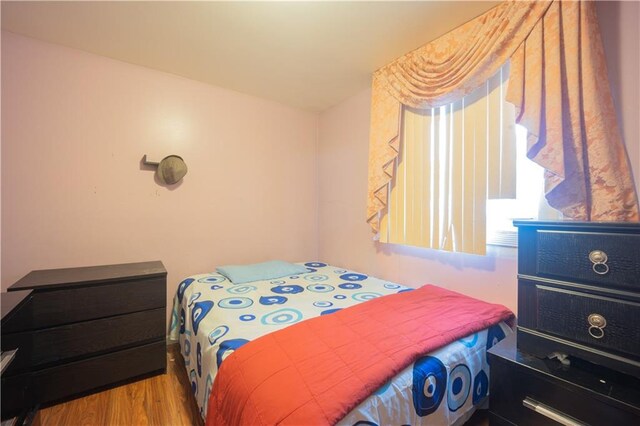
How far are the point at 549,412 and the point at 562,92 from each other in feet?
4.42

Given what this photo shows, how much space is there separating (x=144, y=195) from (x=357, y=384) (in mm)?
2167

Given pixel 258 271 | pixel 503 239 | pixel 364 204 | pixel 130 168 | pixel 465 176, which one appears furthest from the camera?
pixel 364 204

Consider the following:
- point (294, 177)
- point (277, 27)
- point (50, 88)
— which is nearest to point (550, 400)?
point (277, 27)

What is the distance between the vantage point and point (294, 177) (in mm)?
3008

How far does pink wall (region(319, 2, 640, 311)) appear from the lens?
120 cm

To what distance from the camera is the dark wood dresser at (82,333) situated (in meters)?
1.46

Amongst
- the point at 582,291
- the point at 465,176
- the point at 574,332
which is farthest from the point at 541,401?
the point at 465,176

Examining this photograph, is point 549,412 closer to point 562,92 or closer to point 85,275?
point 562,92

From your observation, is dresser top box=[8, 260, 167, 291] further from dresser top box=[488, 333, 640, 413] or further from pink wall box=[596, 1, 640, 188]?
pink wall box=[596, 1, 640, 188]

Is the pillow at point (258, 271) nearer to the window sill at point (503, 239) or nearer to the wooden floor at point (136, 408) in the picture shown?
the wooden floor at point (136, 408)

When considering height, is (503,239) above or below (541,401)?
above

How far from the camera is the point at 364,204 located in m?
2.58

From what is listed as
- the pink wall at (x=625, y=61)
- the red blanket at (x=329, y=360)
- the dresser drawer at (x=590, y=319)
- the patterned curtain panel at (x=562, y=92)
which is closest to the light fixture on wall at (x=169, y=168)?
the red blanket at (x=329, y=360)

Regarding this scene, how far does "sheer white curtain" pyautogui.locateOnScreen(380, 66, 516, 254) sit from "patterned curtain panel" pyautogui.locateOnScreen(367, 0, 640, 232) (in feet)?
0.61
